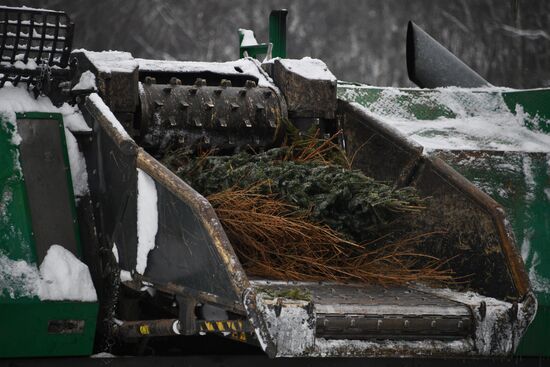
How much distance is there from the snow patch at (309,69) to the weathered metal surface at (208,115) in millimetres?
174

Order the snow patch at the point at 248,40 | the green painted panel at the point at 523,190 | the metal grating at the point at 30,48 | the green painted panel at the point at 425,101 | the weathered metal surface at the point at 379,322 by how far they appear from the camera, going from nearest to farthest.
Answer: the weathered metal surface at the point at 379,322 < the metal grating at the point at 30,48 < the green painted panel at the point at 523,190 < the green painted panel at the point at 425,101 < the snow patch at the point at 248,40

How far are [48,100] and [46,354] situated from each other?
1165 millimetres

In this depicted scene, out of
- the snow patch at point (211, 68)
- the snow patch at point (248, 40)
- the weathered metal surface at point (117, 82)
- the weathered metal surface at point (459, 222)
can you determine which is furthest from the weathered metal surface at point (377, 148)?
the snow patch at point (248, 40)

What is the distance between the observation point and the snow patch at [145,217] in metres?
3.91

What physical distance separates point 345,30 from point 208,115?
16354mm

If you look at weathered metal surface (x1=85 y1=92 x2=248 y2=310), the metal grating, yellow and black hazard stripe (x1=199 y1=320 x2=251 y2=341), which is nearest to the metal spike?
the metal grating

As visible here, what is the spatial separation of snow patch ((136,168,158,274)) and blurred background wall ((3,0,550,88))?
46.4 ft

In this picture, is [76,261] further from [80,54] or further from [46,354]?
[80,54]

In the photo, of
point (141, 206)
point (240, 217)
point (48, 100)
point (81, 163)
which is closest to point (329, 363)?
point (240, 217)

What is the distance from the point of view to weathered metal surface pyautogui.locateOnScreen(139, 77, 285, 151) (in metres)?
4.95

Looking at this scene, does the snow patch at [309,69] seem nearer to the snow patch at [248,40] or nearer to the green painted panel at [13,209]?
the snow patch at [248,40]

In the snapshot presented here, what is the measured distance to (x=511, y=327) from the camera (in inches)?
154

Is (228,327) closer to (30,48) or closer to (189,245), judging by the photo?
(189,245)

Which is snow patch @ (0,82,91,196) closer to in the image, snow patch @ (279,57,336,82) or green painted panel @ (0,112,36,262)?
green painted panel @ (0,112,36,262)
